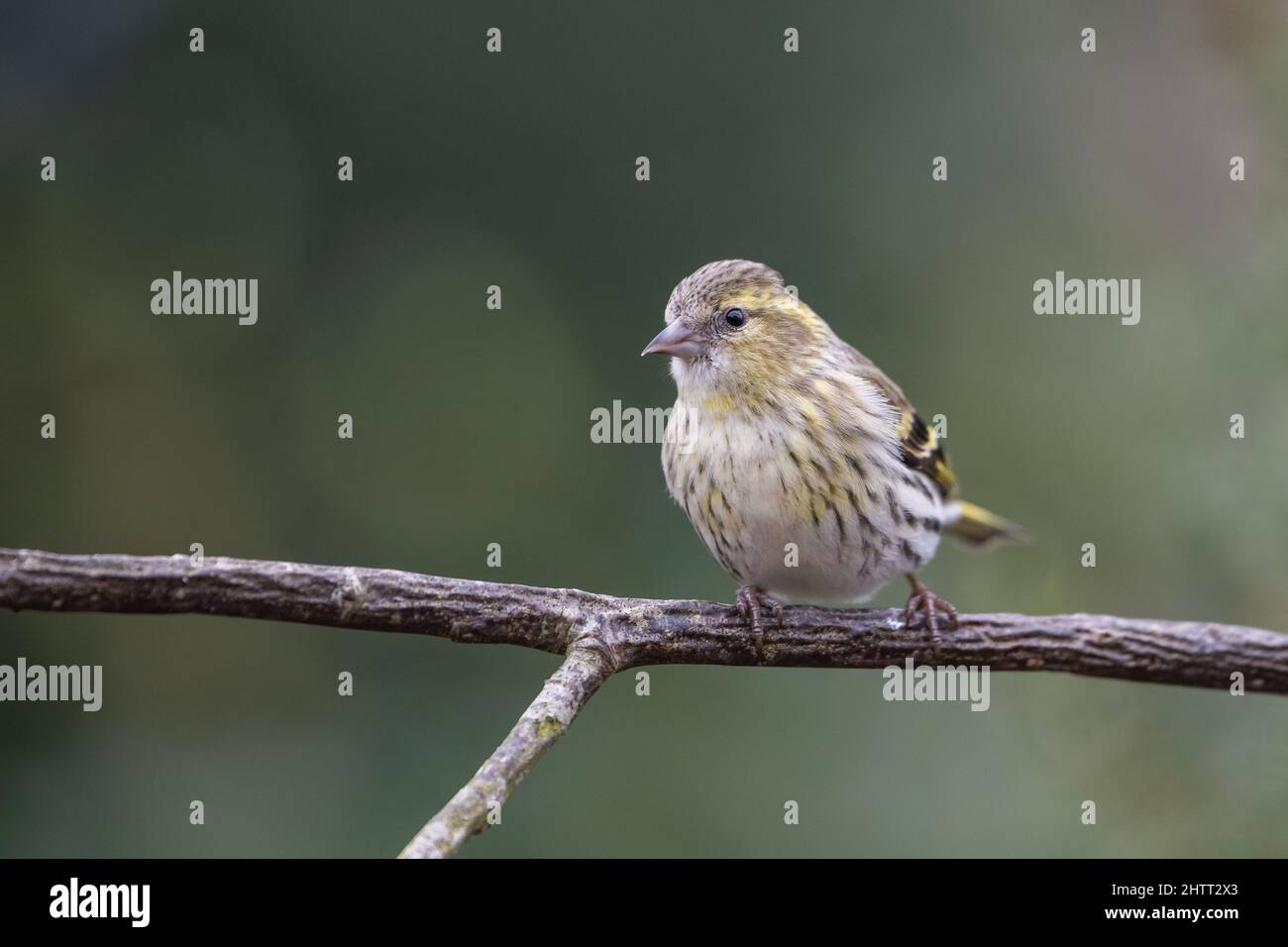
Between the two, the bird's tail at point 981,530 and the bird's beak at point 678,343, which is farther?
the bird's tail at point 981,530

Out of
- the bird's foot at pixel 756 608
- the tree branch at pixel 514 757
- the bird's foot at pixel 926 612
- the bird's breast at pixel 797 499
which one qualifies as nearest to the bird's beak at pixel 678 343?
the bird's breast at pixel 797 499

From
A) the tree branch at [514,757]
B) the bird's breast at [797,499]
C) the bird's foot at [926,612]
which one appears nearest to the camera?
the tree branch at [514,757]

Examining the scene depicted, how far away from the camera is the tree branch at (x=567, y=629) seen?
3.58 m

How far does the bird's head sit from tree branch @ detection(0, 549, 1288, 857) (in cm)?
111

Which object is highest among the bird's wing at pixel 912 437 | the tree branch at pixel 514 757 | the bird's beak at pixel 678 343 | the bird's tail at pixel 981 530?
the bird's beak at pixel 678 343

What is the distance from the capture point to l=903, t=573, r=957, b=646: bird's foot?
481 centimetres

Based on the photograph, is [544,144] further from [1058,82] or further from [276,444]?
[1058,82]

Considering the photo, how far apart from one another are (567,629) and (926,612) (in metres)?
1.54

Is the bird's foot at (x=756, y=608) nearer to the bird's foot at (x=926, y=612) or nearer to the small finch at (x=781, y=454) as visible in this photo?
the small finch at (x=781, y=454)

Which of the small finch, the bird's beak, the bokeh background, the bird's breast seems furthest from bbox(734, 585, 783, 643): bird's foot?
the bokeh background

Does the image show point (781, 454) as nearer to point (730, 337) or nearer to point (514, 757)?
point (730, 337)

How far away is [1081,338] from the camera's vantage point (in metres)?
7.93

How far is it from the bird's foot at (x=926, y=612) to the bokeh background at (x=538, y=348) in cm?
131

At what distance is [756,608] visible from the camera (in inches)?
185
